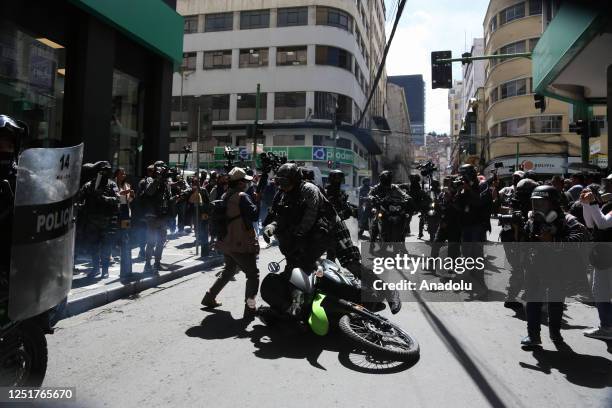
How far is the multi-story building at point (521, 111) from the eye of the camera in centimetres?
3500

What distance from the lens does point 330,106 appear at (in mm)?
36531

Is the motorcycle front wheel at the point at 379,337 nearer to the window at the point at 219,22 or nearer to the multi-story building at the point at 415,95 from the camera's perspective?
the window at the point at 219,22

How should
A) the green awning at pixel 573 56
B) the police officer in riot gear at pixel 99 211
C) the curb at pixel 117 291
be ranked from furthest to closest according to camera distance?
the green awning at pixel 573 56
the police officer in riot gear at pixel 99 211
the curb at pixel 117 291

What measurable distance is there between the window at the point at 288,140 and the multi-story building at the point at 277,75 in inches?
3.3

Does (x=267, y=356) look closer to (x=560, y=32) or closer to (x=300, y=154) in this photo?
(x=560, y=32)

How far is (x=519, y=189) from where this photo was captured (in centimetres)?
480

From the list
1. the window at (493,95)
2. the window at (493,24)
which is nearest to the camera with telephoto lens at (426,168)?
the window at (493,95)

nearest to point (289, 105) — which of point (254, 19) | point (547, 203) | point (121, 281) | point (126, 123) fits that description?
point (254, 19)

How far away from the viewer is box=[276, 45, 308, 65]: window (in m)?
36.7

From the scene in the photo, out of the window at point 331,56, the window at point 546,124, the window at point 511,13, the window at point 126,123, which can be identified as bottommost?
the window at point 126,123

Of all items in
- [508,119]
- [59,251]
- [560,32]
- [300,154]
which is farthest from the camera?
[508,119]

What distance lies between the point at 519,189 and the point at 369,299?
6.75 ft

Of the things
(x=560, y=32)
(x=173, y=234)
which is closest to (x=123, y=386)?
(x=173, y=234)

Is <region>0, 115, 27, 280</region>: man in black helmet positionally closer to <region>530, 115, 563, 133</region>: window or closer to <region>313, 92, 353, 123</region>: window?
<region>313, 92, 353, 123</region>: window
